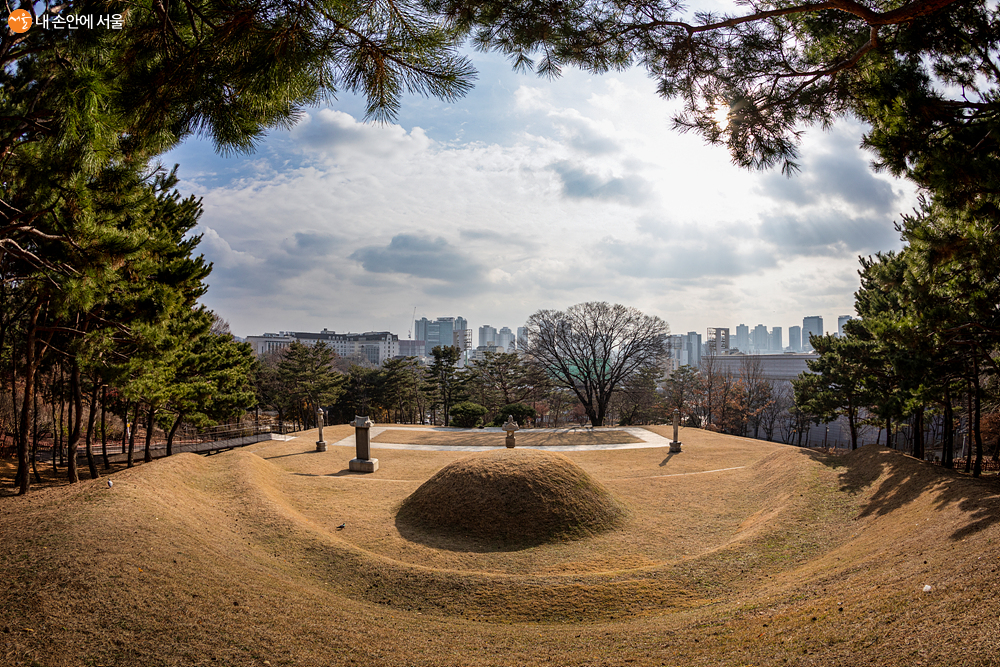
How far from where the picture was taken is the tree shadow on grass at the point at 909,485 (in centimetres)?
608

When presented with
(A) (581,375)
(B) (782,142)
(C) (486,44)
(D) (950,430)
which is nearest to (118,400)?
(C) (486,44)

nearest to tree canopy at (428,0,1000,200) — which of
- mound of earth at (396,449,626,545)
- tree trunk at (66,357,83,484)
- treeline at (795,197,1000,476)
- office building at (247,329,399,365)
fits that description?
treeline at (795,197,1000,476)

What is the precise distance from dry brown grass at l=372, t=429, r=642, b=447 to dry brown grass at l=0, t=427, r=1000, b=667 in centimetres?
936

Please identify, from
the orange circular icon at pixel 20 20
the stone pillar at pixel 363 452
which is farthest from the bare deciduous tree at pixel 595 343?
the orange circular icon at pixel 20 20

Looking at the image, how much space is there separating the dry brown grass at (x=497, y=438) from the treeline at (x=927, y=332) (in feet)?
26.4

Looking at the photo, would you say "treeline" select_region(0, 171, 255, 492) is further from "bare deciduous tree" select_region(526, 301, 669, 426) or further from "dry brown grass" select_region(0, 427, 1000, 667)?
"bare deciduous tree" select_region(526, 301, 669, 426)

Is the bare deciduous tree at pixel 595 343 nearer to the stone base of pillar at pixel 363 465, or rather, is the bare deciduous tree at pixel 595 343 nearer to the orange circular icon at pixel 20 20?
the stone base of pillar at pixel 363 465

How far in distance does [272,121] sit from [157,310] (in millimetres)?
6919

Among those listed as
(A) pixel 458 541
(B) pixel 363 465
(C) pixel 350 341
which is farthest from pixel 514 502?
(C) pixel 350 341

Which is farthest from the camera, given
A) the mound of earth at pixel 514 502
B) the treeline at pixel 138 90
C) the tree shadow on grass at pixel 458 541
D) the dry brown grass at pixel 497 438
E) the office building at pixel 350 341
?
the office building at pixel 350 341

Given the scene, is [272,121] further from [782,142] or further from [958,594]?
[958,594]

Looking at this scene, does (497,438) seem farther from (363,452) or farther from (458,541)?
(458,541)

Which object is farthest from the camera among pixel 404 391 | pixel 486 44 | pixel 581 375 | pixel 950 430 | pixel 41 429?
pixel 404 391

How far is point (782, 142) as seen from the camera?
5.98 meters
